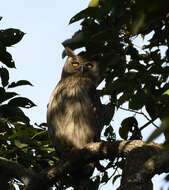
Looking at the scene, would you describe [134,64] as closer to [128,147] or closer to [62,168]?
[128,147]

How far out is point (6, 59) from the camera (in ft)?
10.9

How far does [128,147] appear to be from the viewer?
288 centimetres

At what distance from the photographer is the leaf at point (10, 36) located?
3266 mm

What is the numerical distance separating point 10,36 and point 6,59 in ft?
0.75

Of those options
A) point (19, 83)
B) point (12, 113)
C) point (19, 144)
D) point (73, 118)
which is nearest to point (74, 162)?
point (19, 144)

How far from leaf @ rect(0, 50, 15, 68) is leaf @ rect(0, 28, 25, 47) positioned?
88 millimetres

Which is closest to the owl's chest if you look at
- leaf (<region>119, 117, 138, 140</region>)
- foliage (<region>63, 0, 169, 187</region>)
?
foliage (<region>63, 0, 169, 187</region>)

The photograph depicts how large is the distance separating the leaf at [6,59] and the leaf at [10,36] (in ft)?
0.29

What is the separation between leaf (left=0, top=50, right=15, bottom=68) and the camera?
130 inches

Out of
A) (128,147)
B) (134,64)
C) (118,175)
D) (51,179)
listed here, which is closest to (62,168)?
(51,179)

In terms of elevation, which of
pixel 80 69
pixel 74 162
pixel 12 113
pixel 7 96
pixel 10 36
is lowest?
pixel 74 162

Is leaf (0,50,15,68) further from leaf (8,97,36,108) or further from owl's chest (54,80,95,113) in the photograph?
owl's chest (54,80,95,113)

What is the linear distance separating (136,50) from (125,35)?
215 mm

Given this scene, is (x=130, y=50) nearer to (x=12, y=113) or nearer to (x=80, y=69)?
(x=12, y=113)
